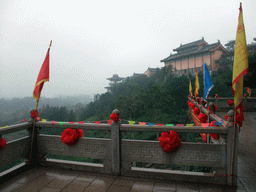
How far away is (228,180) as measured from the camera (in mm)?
2559

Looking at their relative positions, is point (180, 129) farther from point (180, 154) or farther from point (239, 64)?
point (239, 64)

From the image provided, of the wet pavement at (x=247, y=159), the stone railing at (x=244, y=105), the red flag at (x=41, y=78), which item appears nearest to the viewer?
the wet pavement at (x=247, y=159)

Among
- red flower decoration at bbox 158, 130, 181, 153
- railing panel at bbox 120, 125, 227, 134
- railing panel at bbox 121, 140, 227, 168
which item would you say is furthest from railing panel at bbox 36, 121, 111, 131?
red flower decoration at bbox 158, 130, 181, 153

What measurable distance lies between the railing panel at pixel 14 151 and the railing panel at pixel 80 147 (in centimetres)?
25

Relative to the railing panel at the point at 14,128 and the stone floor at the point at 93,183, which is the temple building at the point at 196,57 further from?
the railing panel at the point at 14,128

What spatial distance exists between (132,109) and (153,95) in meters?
3.17

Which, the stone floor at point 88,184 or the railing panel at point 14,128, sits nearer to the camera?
the stone floor at point 88,184

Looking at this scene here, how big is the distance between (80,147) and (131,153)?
0.92 meters

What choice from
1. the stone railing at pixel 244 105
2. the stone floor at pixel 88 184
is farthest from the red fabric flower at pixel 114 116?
the stone railing at pixel 244 105


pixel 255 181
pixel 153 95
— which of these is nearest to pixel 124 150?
pixel 255 181

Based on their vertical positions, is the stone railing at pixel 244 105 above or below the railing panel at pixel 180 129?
below

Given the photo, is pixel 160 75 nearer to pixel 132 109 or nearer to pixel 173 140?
pixel 132 109

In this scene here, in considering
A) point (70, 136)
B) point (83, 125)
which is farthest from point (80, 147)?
point (83, 125)

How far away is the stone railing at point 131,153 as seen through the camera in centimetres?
259
